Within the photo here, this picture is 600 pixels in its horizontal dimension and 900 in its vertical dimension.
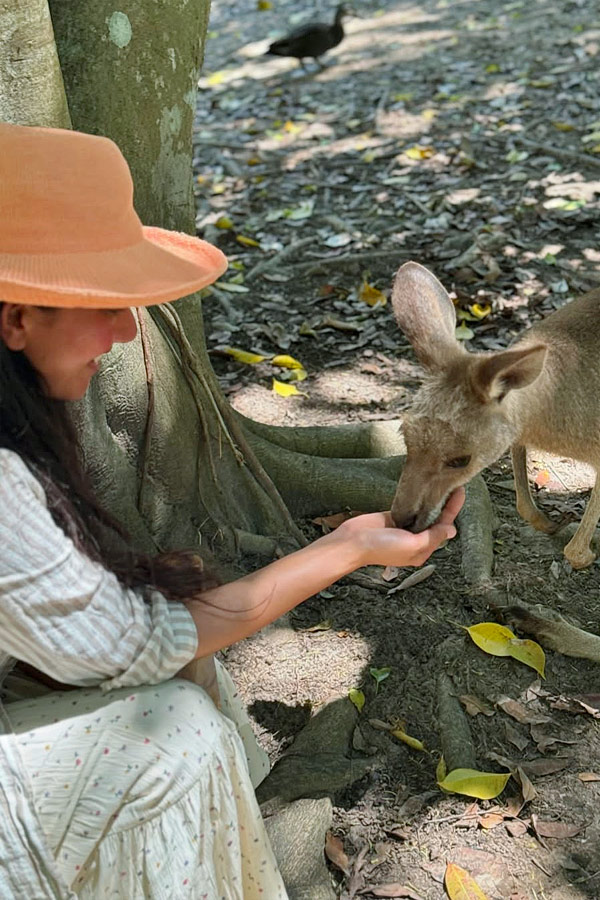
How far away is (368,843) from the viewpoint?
2.62m

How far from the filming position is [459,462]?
3012 mm

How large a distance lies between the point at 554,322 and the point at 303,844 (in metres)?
1.96

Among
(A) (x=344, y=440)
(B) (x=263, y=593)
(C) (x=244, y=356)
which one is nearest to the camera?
(B) (x=263, y=593)

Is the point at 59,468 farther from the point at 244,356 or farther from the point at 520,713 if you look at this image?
the point at 244,356

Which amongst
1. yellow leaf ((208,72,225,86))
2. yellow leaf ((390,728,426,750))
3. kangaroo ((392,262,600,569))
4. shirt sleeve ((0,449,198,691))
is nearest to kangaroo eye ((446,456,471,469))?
kangaroo ((392,262,600,569))

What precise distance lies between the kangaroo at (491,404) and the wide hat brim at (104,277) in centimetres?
104

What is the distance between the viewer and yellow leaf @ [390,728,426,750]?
9.35 ft

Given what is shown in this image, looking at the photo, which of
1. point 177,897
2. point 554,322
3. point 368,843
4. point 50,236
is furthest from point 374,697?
point 50,236

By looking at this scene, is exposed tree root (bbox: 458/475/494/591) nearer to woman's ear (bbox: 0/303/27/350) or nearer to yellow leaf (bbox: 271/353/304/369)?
yellow leaf (bbox: 271/353/304/369)

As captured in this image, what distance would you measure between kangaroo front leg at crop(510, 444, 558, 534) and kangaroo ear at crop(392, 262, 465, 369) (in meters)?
0.64

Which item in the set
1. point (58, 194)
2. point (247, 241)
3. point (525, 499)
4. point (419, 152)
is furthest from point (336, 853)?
point (419, 152)

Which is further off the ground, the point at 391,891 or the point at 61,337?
the point at 61,337

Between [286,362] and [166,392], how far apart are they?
1.58 meters

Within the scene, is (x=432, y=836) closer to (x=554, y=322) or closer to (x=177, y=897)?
(x=177, y=897)
